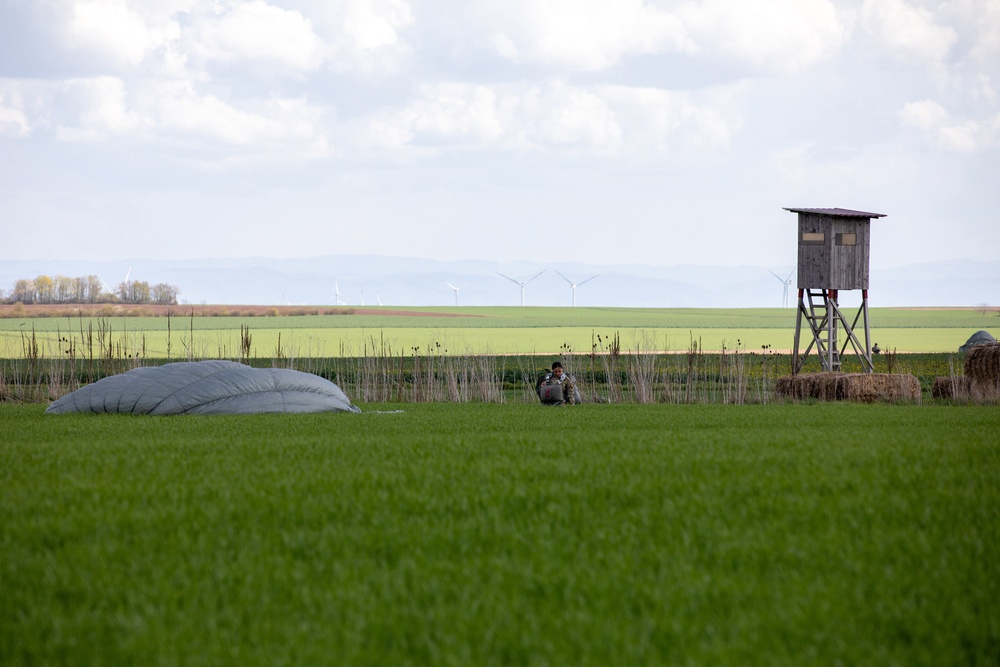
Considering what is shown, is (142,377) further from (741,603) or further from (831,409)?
(741,603)

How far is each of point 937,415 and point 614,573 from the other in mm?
10290

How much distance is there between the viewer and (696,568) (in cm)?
468

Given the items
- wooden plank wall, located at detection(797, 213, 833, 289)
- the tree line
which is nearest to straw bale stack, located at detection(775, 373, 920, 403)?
wooden plank wall, located at detection(797, 213, 833, 289)

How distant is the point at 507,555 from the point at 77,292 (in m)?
99.5

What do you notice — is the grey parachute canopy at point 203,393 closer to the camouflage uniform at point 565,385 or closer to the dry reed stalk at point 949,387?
the camouflage uniform at point 565,385

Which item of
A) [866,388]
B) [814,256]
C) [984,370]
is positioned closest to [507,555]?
[866,388]

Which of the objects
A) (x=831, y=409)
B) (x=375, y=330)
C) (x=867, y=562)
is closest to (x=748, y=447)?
(x=867, y=562)

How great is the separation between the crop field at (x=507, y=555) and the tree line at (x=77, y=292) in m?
89.2

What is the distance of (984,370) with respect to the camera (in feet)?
63.1

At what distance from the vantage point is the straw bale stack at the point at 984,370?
18.9 m

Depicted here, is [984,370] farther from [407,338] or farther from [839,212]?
[407,338]

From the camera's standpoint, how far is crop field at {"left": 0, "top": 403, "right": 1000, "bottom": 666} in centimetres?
377

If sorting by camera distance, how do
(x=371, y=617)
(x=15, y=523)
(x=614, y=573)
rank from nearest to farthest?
(x=371, y=617) < (x=614, y=573) < (x=15, y=523)

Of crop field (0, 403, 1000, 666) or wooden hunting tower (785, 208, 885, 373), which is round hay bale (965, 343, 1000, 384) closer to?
wooden hunting tower (785, 208, 885, 373)
